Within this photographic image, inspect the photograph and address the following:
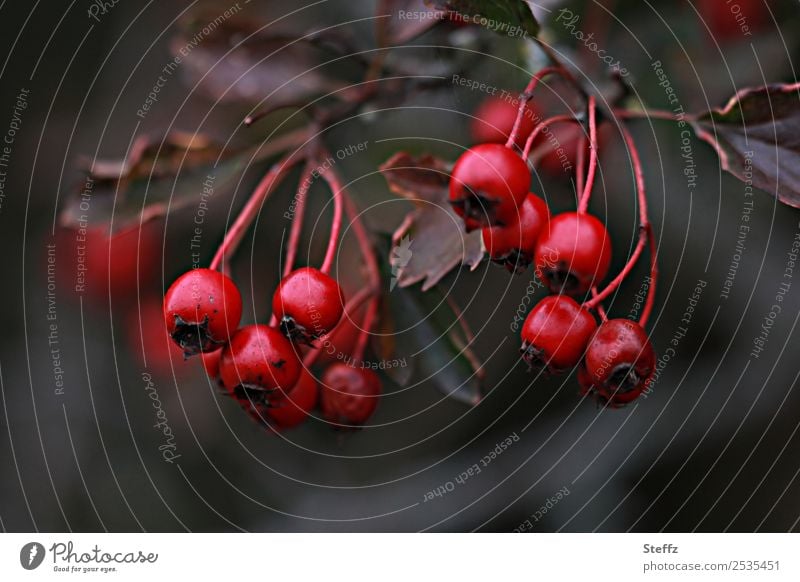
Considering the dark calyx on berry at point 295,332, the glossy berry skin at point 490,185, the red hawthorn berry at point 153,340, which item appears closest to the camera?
the glossy berry skin at point 490,185

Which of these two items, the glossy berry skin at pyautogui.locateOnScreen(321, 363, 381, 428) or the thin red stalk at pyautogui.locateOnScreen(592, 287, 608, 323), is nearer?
the thin red stalk at pyautogui.locateOnScreen(592, 287, 608, 323)

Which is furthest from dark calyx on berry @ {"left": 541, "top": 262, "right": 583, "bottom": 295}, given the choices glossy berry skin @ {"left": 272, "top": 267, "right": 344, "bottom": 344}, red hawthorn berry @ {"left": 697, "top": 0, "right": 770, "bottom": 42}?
red hawthorn berry @ {"left": 697, "top": 0, "right": 770, "bottom": 42}

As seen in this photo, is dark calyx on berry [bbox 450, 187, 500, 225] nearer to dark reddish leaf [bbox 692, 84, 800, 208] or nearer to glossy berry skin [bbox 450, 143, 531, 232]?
glossy berry skin [bbox 450, 143, 531, 232]

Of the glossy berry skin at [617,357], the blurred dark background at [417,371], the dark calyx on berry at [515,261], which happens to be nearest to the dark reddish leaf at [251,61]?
the blurred dark background at [417,371]

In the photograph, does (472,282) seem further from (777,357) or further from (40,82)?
(40,82)

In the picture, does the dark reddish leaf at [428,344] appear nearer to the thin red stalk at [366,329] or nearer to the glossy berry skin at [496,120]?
the thin red stalk at [366,329]

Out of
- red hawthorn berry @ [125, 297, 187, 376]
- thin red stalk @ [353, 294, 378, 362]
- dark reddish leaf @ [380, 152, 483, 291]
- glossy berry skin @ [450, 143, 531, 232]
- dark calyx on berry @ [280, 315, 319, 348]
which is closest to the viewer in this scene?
glossy berry skin @ [450, 143, 531, 232]

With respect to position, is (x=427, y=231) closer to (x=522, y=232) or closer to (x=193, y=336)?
(x=522, y=232)
